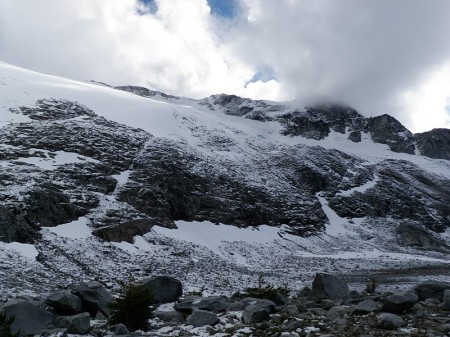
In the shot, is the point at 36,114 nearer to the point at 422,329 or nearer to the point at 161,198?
the point at 161,198

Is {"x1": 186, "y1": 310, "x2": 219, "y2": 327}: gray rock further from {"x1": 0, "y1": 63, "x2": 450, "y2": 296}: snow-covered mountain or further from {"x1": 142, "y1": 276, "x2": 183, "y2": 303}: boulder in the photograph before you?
{"x1": 0, "y1": 63, "x2": 450, "y2": 296}: snow-covered mountain

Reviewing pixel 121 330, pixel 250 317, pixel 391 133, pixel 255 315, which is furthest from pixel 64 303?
pixel 391 133

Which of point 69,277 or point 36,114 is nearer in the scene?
point 69,277

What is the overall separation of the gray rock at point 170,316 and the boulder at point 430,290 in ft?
29.8

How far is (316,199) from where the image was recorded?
7256 cm

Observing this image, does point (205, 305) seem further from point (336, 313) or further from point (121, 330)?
point (336, 313)

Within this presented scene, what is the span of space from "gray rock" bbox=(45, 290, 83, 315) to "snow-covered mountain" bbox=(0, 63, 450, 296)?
5.28m

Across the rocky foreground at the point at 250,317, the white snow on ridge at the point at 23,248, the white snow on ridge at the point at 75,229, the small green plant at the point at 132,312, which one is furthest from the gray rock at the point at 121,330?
the white snow on ridge at the point at 75,229

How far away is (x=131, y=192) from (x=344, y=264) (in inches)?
932

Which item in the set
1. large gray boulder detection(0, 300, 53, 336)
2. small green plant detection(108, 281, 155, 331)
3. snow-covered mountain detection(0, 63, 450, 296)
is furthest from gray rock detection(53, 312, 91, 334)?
snow-covered mountain detection(0, 63, 450, 296)

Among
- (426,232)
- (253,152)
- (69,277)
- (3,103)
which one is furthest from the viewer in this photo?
(253,152)

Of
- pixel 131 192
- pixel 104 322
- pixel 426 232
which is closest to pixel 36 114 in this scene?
pixel 131 192

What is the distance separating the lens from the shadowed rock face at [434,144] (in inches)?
5891

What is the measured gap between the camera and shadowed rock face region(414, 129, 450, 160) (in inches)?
5891
